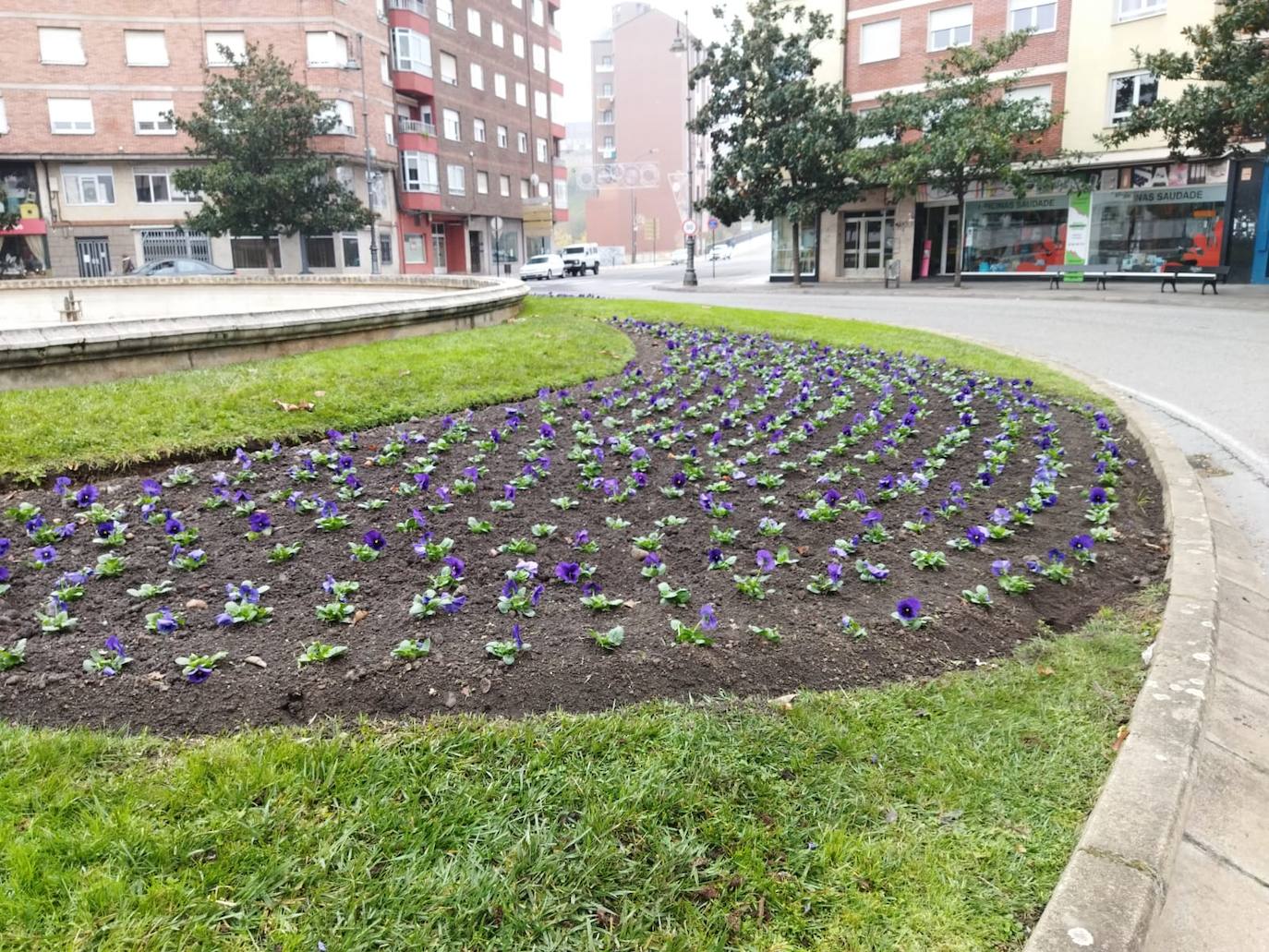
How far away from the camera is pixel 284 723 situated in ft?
9.20

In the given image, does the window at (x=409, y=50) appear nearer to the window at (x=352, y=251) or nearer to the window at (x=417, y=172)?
the window at (x=417, y=172)

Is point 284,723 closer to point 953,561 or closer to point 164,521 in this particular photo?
point 164,521

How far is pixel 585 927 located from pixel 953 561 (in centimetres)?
279

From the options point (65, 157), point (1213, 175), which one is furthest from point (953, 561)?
point (65, 157)

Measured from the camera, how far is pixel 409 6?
45344mm

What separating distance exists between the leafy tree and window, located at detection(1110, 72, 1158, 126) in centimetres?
524

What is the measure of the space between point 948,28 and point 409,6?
26.9 metres

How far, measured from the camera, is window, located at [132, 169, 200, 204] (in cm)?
4025

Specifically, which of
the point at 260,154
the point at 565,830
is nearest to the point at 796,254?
the point at 260,154

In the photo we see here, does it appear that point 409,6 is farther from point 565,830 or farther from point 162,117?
point 565,830

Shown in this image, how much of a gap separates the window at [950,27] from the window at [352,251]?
26.1 meters

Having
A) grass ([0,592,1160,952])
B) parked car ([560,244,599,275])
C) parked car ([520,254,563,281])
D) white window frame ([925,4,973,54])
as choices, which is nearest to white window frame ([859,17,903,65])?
white window frame ([925,4,973,54])

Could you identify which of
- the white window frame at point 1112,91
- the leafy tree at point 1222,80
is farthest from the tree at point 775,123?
the leafy tree at point 1222,80

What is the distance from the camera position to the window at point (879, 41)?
108ft
